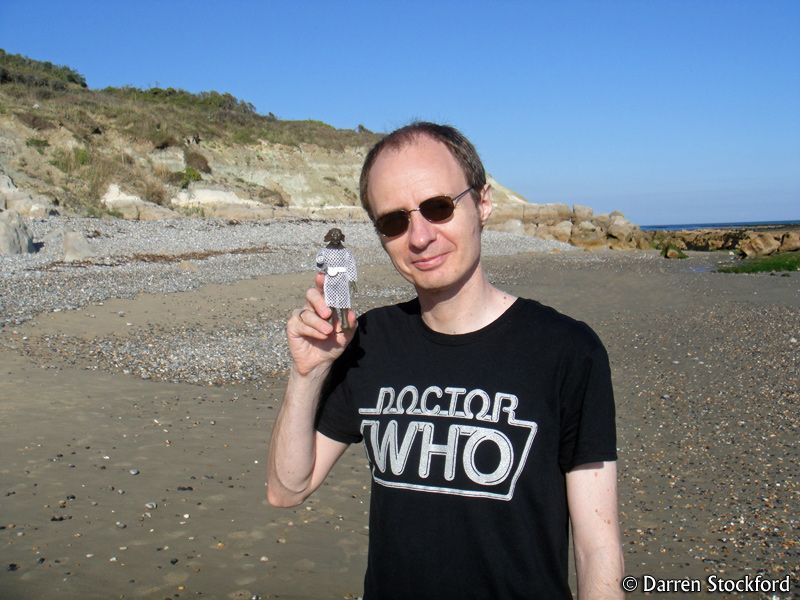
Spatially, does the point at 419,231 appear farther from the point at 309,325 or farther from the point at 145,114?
the point at 145,114

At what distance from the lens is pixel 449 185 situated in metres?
1.97

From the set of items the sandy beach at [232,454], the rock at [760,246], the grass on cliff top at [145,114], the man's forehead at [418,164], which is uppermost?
the grass on cliff top at [145,114]

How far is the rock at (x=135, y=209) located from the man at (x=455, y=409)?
26.4 meters

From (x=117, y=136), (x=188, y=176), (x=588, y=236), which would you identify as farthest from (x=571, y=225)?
(x=117, y=136)

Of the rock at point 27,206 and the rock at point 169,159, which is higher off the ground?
the rock at point 169,159

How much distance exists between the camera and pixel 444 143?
2.00 metres

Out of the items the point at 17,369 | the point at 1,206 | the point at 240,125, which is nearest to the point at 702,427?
the point at 17,369

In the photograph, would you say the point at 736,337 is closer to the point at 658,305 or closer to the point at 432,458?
the point at 658,305

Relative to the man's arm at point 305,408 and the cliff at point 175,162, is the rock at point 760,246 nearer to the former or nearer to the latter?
the cliff at point 175,162

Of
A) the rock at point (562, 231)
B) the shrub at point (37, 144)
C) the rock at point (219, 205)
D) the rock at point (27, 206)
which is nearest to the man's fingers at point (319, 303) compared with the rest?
→ the rock at point (27, 206)

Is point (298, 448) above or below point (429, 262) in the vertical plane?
below

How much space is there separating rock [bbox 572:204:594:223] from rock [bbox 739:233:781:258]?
646 inches

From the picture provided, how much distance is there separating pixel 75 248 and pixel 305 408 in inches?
700

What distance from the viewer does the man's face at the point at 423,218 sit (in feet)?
6.40
